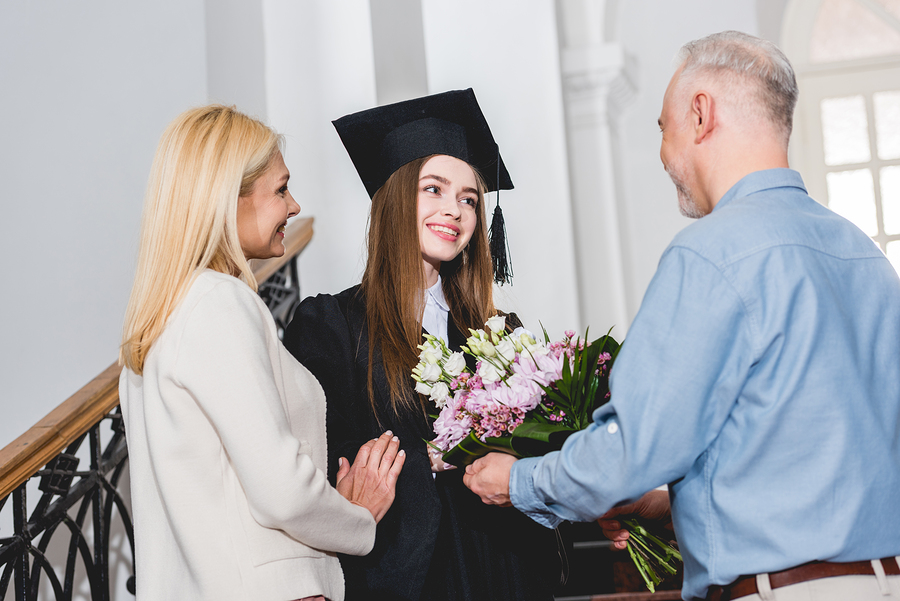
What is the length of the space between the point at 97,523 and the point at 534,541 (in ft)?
5.12

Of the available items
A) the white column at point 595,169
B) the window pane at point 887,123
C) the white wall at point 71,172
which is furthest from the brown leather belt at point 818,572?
the window pane at point 887,123

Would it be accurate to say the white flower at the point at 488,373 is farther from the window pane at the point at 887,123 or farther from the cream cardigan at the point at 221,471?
the window pane at the point at 887,123

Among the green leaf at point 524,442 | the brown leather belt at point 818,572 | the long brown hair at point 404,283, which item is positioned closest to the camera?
the brown leather belt at point 818,572

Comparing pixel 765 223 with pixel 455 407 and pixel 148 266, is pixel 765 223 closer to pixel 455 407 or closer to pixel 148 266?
pixel 455 407

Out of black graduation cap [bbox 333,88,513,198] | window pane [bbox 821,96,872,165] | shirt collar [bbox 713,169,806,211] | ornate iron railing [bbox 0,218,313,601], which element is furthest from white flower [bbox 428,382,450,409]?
window pane [bbox 821,96,872,165]

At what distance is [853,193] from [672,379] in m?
4.71

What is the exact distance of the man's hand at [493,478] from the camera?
1.68 m

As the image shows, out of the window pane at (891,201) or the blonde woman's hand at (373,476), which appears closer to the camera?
the blonde woman's hand at (373,476)

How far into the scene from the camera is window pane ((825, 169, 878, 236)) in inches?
205

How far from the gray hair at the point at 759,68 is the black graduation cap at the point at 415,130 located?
101 centimetres

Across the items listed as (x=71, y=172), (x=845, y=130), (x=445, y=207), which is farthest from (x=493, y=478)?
(x=845, y=130)

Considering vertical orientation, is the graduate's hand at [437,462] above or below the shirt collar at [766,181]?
below

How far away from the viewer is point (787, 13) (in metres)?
5.23

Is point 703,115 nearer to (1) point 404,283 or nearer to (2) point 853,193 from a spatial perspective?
(1) point 404,283
